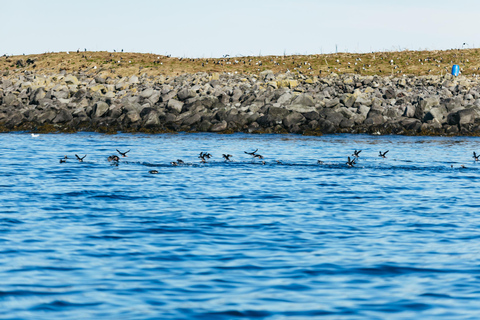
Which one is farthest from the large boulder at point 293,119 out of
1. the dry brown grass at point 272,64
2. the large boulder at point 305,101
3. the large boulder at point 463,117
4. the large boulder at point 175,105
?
the dry brown grass at point 272,64

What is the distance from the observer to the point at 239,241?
37.5ft

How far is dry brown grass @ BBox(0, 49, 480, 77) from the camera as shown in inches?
2345

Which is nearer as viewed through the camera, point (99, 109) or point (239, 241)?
point (239, 241)

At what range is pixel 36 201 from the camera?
15.7 metres

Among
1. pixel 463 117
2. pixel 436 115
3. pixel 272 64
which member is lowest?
pixel 463 117

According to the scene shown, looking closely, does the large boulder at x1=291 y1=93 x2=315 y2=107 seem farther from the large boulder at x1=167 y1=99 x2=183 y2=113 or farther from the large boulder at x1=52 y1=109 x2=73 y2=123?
the large boulder at x1=52 y1=109 x2=73 y2=123

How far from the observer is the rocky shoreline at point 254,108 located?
3809cm

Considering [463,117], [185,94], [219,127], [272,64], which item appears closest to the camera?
[463,117]

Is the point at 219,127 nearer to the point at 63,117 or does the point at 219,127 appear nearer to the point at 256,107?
the point at 256,107

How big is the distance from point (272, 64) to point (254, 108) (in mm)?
23943

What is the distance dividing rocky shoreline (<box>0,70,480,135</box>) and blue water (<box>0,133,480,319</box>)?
1447 cm

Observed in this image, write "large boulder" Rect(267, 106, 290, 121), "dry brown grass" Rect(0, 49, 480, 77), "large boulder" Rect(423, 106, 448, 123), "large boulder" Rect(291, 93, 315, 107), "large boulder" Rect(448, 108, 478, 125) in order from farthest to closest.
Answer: "dry brown grass" Rect(0, 49, 480, 77) → "large boulder" Rect(291, 93, 315, 107) → "large boulder" Rect(267, 106, 290, 121) → "large boulder" Rect(423, 106, 448, 123) → "large boulder" Rect(448, 108, 478, 125)

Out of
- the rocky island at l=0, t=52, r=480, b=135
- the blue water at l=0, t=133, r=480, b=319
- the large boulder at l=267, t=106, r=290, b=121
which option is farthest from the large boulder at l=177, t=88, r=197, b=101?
the blue water at l=0, t=133, r=480, b=319

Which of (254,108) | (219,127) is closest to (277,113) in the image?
(254,108)
